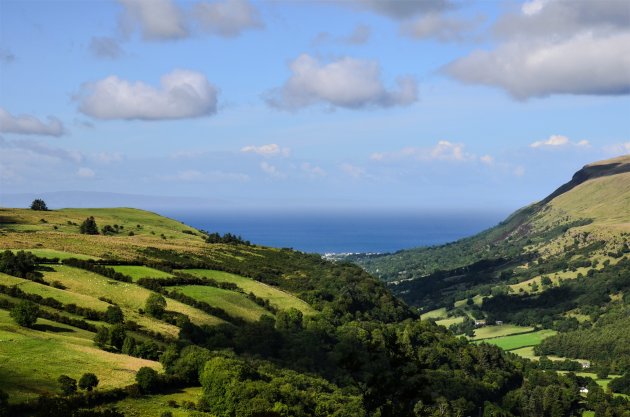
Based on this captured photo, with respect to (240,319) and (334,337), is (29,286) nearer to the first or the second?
(240,319)

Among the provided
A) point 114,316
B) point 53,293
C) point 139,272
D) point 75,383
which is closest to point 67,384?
point 75,383

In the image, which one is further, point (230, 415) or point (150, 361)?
point (150, 361)

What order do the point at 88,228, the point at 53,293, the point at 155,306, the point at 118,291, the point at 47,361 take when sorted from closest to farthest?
1. the point at 47,361
2. the point at 53,293
3. the point at 155,306
4. the point at 118,291
5. the point at 88,228

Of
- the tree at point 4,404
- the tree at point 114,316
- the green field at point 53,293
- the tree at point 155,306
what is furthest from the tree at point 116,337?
the tree at point 4,404

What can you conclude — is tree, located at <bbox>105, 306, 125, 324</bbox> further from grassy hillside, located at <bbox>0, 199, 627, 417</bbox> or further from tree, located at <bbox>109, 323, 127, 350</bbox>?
tree, located at <bbox>109, 323, 127, 350</bbox>

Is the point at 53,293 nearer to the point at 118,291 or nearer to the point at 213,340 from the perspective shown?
the point at 118,291

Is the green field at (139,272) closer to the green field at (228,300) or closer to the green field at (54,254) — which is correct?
the green field at (228,300)

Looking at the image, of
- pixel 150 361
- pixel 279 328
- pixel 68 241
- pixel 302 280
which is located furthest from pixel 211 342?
pixel 302 280
